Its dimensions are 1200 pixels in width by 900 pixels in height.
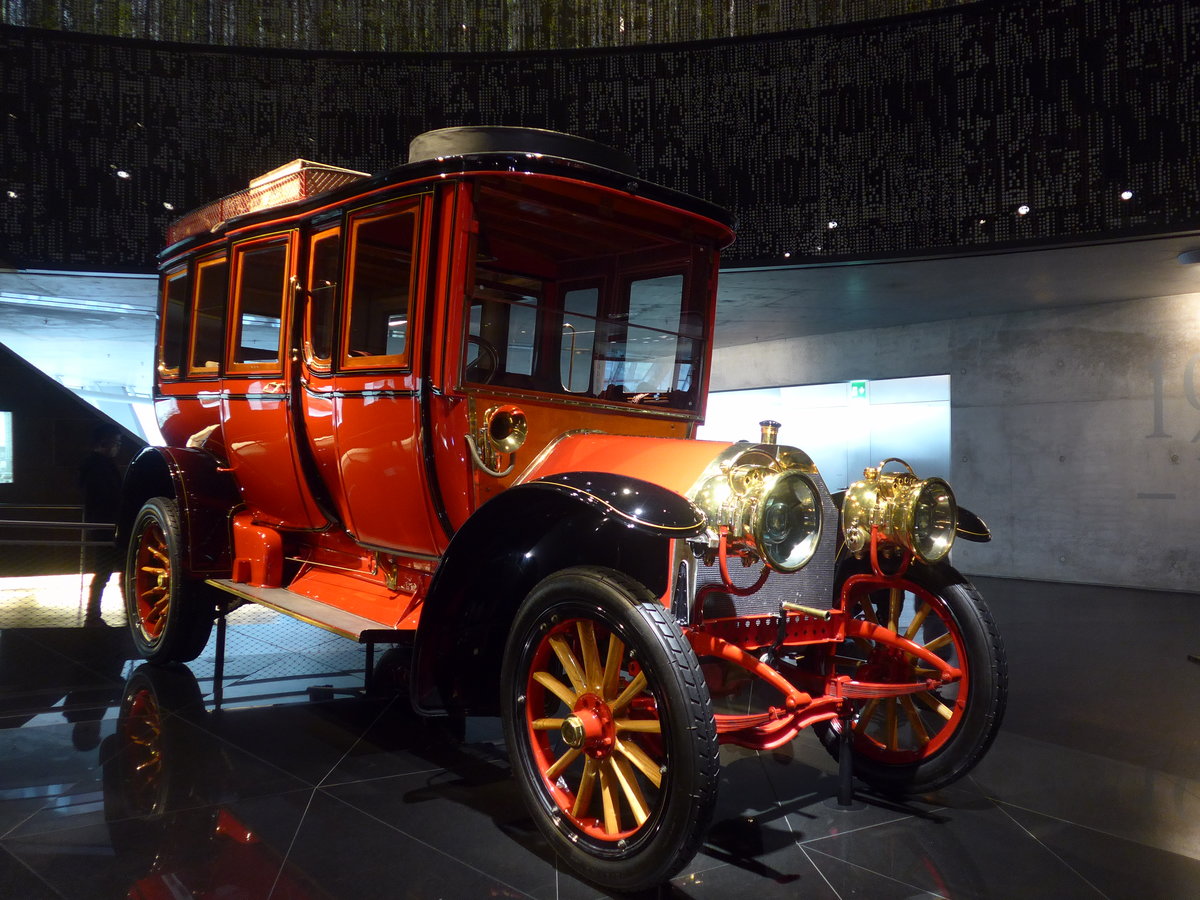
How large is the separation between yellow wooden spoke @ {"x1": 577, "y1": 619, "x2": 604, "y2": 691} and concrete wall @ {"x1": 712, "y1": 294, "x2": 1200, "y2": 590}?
647cm

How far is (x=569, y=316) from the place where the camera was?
311cm

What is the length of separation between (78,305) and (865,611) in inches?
263

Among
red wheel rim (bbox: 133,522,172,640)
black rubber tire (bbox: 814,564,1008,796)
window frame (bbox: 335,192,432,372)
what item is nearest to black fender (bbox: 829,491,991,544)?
black rubber tire (bbox: 814,564,1008,796)

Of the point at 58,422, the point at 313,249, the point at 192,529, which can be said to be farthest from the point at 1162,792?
the point at 58,422

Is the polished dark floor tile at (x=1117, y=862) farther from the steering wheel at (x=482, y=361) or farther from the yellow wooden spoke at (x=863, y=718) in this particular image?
the steering wheel at (x=482, y=361)

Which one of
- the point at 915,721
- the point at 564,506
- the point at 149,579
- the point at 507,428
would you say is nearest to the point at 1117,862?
the point at 915,721

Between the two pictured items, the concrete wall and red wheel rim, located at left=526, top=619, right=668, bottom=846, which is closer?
red wheel rim, located at left=526, top=619, right=668, bottom=846

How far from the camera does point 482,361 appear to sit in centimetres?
287

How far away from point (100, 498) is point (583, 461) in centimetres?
458

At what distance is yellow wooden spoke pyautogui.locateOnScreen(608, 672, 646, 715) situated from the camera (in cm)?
203

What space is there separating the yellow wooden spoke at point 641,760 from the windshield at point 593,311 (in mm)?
1208

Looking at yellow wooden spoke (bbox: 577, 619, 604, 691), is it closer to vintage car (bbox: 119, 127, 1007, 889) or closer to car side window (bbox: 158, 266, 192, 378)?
vintage car (bbox: 119, 127, 1007, 889)

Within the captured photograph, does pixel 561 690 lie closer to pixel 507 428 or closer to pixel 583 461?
pixel 583 461

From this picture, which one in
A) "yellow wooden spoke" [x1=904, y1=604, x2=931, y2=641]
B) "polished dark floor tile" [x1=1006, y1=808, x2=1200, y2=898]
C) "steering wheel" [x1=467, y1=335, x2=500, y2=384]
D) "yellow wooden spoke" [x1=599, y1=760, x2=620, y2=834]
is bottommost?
"polished dark floor tile" [x1=1006, y1=808, x2=1200, y2=898]
